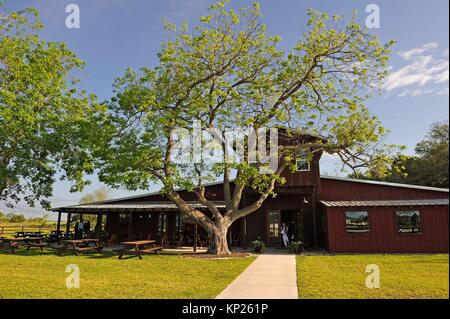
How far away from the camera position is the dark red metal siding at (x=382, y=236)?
52.3ft

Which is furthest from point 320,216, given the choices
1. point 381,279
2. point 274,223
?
point 381,279

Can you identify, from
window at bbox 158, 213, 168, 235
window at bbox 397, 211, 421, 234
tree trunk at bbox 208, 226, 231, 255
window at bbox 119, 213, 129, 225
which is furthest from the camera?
window at bbox 119, 213, 129, 225

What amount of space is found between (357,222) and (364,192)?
13.3 feet

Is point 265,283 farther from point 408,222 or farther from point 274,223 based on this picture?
point 274,223

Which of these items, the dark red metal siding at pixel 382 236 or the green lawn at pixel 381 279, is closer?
the green lawn at pixel 381 279

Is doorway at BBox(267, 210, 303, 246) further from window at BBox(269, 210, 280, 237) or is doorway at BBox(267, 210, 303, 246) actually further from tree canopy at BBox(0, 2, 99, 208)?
tree canopy at BBox(0, 2, 99, 208)

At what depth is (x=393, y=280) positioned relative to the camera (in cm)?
906

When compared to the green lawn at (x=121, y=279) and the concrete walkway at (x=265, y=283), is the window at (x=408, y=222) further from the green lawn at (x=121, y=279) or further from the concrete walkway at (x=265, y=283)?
the green lawn at (x=121, y=279)

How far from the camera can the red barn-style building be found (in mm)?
16359

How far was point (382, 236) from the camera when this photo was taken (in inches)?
653

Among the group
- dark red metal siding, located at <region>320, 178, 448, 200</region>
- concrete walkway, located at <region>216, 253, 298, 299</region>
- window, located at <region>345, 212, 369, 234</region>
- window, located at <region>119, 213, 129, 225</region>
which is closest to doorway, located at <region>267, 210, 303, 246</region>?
dark red metal siding, located at <region>320, 178, 448, 200</region>

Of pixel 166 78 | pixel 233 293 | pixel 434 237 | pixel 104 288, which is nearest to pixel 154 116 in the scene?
pixel 166 78

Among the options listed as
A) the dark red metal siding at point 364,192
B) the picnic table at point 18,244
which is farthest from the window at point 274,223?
the picnic table at point 18,244

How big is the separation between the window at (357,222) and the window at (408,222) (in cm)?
151
